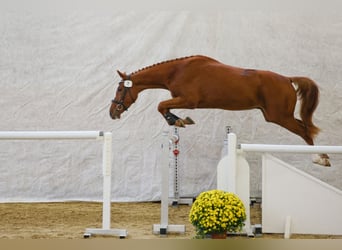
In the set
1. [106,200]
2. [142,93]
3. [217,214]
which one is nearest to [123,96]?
[142,93]

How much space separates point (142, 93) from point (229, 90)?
81 cm

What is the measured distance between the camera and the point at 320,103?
4137mm

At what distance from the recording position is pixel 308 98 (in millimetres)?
4121

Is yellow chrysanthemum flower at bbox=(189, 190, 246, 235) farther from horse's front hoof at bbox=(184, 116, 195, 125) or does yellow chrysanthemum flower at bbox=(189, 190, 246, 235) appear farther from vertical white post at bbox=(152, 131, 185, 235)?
horse's front hoof at bbox=(184, 116, 195, 125)

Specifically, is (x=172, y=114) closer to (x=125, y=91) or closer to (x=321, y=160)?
(x=125, y=91)

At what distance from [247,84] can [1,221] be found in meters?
2.34

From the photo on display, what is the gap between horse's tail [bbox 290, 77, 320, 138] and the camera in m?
4.10

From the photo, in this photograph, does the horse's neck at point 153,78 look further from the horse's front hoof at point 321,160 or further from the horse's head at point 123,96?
Answer: the horse's front hoof at point 321,160

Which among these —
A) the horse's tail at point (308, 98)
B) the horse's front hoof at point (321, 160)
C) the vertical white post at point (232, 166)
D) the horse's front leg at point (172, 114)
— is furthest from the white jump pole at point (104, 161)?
the horse's front hoof at point (321, 160)

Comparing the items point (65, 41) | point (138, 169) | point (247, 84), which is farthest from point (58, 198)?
point (247, 84)

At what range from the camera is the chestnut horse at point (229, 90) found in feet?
13.3

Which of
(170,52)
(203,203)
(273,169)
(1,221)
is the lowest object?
(1,221)

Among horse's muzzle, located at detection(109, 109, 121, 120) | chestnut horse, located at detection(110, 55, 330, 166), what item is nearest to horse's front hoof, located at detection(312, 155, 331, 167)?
chestnut horse, located at detection(110, 55, 330, 166)

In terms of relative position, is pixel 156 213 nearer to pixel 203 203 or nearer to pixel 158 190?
pixel 158 190
